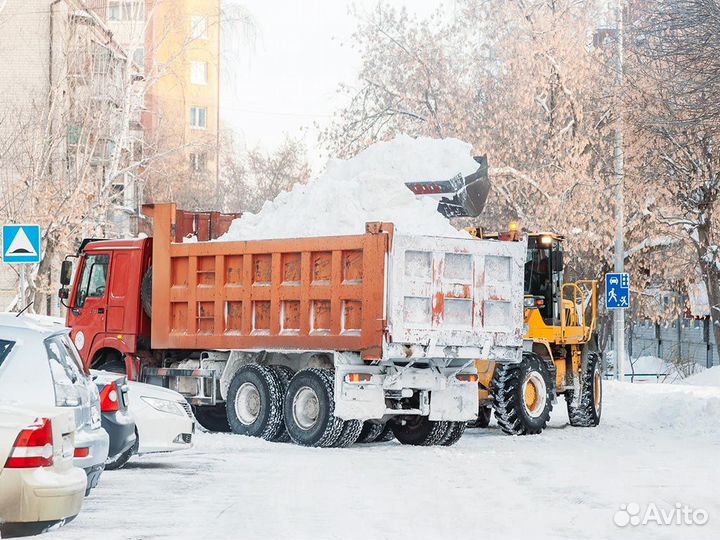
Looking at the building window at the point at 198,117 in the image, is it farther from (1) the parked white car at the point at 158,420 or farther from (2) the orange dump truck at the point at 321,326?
(1) the parked white car at the point at 158,420

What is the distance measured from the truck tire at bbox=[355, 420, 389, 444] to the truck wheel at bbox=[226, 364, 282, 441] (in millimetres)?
1466

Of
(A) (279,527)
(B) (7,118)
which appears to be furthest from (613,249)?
(A) (279,527)

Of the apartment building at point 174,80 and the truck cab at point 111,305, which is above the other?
the apartment building at point 174,80

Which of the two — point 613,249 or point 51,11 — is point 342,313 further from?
point 51,11

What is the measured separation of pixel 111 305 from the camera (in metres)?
20.4

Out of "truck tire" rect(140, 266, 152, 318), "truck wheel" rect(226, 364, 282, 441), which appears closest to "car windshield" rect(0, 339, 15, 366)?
"truck wheel" rect(226, 364, 282, 441)

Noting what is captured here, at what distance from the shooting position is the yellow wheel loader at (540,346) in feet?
65.5

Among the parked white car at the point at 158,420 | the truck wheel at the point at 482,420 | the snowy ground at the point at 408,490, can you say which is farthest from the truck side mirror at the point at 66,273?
the truck wheel at the point at 482,420

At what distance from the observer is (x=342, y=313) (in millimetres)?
17172

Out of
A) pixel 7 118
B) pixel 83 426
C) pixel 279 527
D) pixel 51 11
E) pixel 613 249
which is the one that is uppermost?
pixel 51 11

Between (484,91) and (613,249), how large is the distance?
18.0 ft

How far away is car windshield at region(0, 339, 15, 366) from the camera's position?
28.4 ft

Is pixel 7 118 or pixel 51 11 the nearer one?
pixel 7 118

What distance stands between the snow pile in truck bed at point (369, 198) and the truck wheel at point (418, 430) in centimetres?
258
